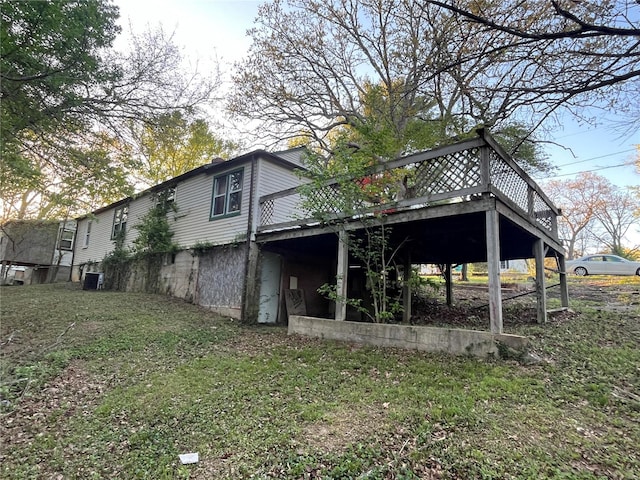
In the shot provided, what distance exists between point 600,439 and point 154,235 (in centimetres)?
1279

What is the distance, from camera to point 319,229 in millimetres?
7824

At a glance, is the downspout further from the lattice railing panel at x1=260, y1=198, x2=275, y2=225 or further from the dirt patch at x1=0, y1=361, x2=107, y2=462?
the dirt patch at x1=0, y1=361, x2=107, y2=462

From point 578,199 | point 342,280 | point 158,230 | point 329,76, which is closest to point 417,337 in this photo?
point 342,280

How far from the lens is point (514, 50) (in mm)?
4676

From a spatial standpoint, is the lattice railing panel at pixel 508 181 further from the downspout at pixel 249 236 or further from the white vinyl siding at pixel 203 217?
the white vinyl siding at pixel 203 217

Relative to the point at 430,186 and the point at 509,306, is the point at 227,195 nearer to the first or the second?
the point at 430,186

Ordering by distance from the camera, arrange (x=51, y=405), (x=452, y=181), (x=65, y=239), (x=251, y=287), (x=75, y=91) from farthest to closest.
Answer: (x=65, y=239)
(x=251, y=287)
(x=75, y=91)
(x=452, y=181)
(x=51, y=405)

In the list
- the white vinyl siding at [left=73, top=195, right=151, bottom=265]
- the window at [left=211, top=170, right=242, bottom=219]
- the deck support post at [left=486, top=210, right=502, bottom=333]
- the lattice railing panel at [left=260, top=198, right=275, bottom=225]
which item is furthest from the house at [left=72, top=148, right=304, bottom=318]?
the deck support post at [left=486, top=210, right=502, bottom=333]

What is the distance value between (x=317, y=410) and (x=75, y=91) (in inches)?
326

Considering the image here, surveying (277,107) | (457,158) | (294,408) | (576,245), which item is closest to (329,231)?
(457,158)

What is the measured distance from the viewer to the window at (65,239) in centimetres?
2192

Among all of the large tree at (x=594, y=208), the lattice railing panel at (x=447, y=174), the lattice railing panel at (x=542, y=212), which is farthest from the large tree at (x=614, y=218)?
the lattice railing panel at (x=447, y=174)

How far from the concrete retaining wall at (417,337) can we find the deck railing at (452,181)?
88.0 inches

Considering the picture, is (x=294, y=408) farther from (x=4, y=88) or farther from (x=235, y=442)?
(x=4, y=88)
